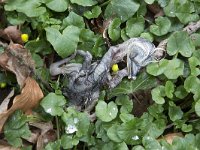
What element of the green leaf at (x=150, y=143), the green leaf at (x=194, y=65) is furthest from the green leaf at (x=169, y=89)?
the green leaf at (x=150, y=143)

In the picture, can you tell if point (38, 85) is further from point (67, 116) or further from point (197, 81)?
point (197, 81)

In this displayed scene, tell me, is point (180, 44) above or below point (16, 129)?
above

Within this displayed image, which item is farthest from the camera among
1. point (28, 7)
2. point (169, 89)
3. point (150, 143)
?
point (28, 7)

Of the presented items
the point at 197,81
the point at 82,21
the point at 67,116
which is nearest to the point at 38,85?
the point at 67,116

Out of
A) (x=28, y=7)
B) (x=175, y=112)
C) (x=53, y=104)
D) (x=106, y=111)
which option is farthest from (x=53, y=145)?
(x=28, y=7)

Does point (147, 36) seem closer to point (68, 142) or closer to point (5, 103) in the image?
point (68, 142)

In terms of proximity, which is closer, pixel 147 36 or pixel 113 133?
pixel 113 133

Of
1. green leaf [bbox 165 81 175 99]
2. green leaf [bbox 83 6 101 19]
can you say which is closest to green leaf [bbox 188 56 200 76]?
green leaf [bbox 165 81 175 99]
